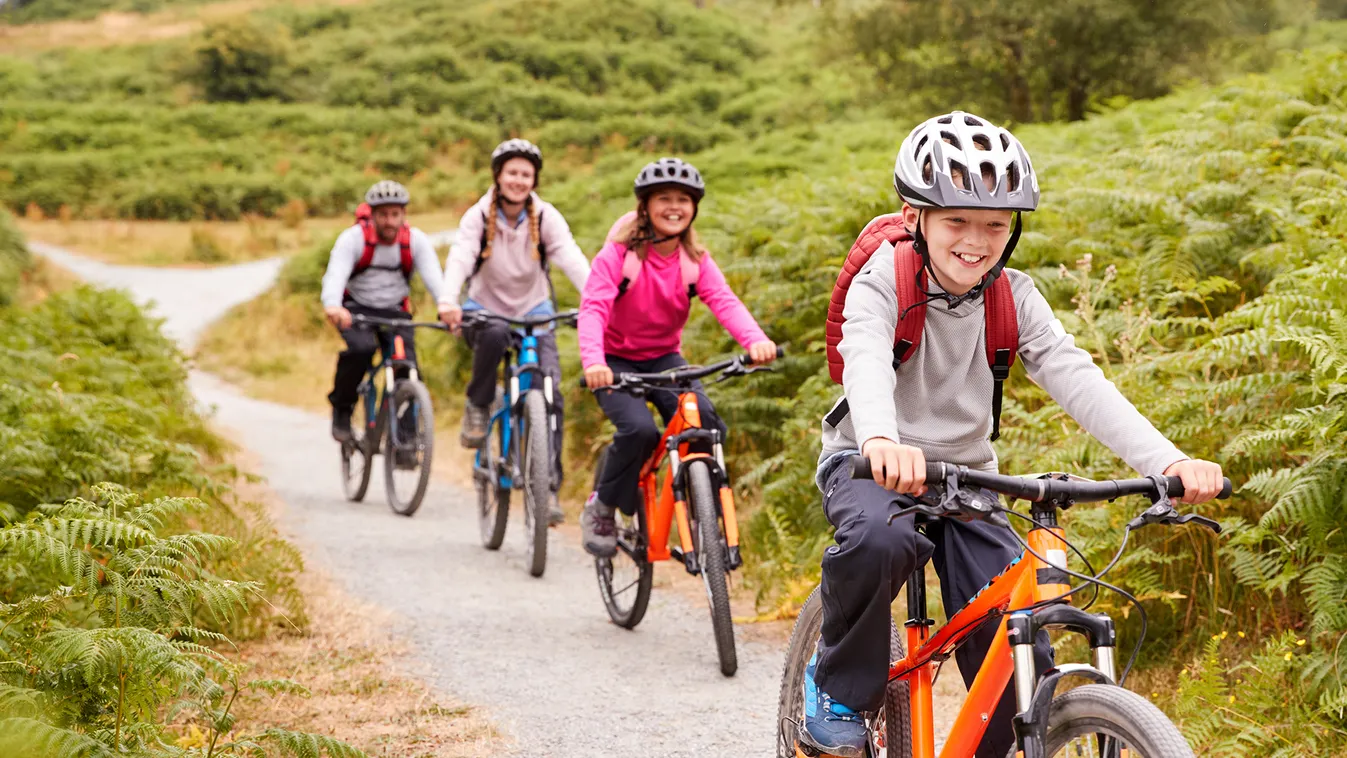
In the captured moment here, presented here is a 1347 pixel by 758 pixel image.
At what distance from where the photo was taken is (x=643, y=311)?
20.2 feet

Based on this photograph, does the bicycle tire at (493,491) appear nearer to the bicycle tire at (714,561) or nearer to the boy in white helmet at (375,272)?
the boy in white helmet at (375,272)

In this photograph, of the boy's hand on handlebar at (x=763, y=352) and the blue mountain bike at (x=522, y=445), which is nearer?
the boy's hand on handlebar at (x=763, y=352)

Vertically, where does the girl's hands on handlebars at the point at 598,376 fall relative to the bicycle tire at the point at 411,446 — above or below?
above

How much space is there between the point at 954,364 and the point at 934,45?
17419mm

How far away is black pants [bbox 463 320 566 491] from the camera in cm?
758

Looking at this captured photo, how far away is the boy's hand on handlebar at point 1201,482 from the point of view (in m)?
2.58

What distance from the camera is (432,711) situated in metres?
4.89

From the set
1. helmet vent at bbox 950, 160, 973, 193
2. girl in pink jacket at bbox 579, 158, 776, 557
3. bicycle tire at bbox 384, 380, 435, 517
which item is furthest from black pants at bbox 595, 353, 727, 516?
bicycle tire at bbox 384, 380, 435, 517

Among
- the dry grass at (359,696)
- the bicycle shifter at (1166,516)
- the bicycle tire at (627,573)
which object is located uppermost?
the bicycle shifter at (1166,516)

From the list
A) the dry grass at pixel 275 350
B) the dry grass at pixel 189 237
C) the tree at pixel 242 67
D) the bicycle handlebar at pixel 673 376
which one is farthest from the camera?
the tree at pixel 242 67

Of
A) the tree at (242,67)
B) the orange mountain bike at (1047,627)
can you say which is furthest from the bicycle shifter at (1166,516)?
Answer: the tree at (242,67)

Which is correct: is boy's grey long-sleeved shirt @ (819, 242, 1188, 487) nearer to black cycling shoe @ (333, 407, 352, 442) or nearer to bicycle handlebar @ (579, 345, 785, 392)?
bicycle handlebar @ (579, 345, 785, 392)

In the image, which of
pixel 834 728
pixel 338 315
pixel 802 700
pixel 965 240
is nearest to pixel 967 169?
pixel 965 240

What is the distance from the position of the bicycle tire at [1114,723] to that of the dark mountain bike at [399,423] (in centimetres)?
690
